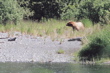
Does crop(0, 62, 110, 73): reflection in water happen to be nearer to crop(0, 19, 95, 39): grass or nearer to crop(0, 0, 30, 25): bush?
crop(0, 19, 95, 39): grass

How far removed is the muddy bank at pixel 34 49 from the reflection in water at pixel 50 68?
1.17 m

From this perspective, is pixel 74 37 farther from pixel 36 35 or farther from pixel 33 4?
pixel 33 4

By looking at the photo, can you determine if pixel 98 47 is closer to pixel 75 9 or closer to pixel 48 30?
pixel 48 30

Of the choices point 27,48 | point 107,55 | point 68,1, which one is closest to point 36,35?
point 27,48

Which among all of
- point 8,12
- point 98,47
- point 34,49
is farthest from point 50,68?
point 8,12

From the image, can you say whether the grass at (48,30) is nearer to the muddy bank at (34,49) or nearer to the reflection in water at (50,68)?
the muddy bank at (34,49)

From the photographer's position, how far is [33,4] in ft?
127

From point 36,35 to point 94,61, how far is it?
27.6 ft

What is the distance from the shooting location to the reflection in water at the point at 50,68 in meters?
14.7

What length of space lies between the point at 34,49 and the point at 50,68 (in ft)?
15.7

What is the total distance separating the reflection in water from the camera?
1470 cm

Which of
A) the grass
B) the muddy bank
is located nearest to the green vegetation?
the grass

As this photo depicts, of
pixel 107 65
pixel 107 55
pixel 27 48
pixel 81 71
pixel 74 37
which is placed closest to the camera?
pixel 81 71

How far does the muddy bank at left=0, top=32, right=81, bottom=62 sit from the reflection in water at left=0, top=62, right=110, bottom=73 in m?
1.17
